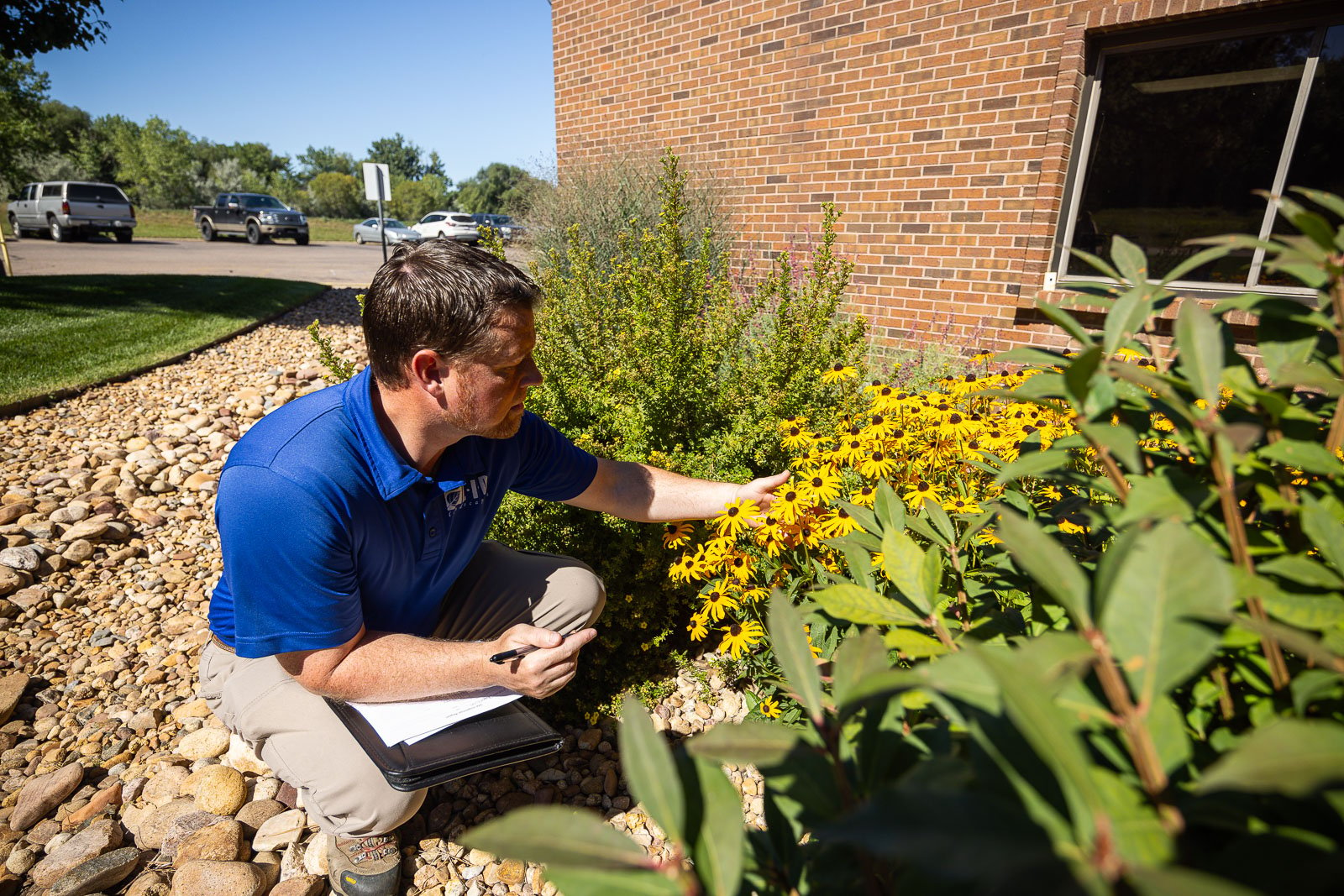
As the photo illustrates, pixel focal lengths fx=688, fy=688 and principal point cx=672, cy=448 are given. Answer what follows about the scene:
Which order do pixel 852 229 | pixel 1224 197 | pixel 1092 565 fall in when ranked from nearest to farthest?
pixel 1092 565 → pixel 1224 197 → pixel 852 229

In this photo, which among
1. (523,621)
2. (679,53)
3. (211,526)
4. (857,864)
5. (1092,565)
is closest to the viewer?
(857,864)

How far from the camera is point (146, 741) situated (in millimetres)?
2361

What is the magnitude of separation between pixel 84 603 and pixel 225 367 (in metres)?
3.68

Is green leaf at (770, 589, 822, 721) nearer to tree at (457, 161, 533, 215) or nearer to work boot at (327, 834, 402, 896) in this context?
work boot at (327, 834, 402, 896)

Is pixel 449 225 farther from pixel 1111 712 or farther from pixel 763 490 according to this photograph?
pixel 1111 712

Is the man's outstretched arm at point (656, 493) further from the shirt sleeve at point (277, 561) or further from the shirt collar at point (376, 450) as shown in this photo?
the shirt sleeve at point (277, 561)

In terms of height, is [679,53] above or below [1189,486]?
above

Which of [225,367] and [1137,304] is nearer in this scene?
[1137,304]

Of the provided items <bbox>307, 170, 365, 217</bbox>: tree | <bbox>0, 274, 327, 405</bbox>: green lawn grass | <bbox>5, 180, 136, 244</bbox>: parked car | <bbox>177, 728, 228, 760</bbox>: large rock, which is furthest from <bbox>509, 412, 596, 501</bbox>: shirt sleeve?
<bbox>307, 170, 365, 217</bbox>: tree

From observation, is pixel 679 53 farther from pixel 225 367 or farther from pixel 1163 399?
pixel 1163 399

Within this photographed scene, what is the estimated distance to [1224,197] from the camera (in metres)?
4.50

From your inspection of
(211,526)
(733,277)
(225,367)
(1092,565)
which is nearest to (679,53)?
(733,277)

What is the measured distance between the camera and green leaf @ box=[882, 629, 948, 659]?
734mm

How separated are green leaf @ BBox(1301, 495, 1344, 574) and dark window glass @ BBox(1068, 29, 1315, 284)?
16.3 feet
